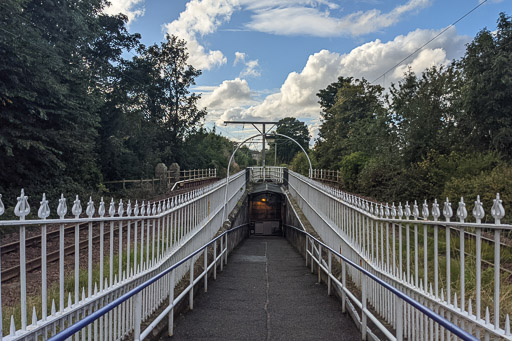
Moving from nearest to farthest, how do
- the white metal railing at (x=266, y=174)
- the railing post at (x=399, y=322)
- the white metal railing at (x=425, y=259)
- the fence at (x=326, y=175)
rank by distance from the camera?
the white metal railing at (x=425, y=259) → the railing post at (x=399, y=322) → the white metal railing at (x=266, y=174) → the fence at (x=326, y=175)

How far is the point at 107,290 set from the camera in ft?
12.0

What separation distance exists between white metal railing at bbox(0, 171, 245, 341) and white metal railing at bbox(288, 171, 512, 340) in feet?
9.08

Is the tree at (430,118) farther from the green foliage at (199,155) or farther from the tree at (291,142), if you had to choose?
the tree at (291,142)

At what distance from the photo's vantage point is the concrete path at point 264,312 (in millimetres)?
4816

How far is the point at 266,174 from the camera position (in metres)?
34.1

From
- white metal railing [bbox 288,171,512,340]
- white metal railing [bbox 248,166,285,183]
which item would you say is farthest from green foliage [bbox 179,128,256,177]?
white metal railing [bbox 288,171,512,340]

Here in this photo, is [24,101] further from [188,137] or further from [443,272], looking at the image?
[188,137]

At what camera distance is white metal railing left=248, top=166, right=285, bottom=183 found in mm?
30850

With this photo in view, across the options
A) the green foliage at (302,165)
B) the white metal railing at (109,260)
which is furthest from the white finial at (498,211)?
the green foliage at (302,165)

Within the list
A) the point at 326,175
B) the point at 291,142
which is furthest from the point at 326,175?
the point at 291,142

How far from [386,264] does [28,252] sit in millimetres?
8791

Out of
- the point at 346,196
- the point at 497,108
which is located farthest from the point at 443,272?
the point at 497,108

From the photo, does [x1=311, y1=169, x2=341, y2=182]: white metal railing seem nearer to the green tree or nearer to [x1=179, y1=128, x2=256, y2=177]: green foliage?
[x1=179, y1=128, x2=256, y2=177]: green foliage

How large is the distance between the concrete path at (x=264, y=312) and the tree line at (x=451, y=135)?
21.7ft
